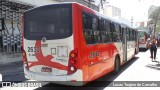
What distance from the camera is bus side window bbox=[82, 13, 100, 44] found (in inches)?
278

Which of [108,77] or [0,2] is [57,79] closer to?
[108,77]

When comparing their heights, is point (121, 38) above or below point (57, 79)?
above

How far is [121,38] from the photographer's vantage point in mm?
12219

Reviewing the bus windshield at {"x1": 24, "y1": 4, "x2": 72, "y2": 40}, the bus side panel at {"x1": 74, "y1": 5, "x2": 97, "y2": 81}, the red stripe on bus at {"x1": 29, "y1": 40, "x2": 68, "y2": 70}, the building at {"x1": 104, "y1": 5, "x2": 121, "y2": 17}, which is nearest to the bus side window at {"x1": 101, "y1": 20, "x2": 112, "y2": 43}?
the bus side panel at {"x1": 74, "y1": 5, "x2": 97, "y2": 81}

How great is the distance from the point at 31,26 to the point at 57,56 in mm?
1515

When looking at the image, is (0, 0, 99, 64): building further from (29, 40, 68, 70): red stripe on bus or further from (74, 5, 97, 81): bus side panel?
(74, 5, 97, 81): bus side panel

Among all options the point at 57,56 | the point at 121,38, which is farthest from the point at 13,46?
the point at 57,56

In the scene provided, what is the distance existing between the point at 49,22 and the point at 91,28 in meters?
1.39

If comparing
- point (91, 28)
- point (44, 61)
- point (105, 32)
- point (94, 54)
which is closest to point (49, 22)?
point (44, 61)

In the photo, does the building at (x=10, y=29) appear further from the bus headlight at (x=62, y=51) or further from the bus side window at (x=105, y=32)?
the bus headlight at (x=62, y=51)

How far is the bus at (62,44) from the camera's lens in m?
6.54

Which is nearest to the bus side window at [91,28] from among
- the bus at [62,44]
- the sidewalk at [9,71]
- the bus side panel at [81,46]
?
the bus at [62,44]

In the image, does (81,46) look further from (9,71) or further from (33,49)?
(9,71)

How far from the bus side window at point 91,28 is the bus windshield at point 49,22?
587mm
